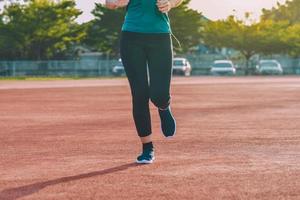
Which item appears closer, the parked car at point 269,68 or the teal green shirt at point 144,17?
the teal green shirt at point 144,17

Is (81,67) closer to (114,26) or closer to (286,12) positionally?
(114,26)

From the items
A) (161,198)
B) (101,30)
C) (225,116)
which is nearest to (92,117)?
(225,116)

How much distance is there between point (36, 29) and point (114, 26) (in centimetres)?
825

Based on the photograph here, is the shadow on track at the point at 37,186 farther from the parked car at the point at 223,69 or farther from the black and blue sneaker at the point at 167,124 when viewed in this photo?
the parked car at the point at 223,69

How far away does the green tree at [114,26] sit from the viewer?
62.4 metres

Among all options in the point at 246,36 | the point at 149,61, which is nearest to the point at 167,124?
the point at 149,61

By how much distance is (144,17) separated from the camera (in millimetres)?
5656

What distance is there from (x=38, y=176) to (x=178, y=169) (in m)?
1.06

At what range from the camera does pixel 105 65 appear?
2357 inches

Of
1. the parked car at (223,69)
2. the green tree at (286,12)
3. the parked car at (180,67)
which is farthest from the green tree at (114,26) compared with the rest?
the green tree at (286,12)

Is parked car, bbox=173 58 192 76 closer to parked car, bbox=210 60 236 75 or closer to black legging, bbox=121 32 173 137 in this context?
parked car, bbox=210 60 236 75

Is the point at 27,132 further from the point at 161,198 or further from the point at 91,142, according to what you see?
the point at 161,198

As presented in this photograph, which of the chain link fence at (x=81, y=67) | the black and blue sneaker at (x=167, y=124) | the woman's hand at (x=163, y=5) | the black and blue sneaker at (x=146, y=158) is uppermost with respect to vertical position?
the woman's hand at (x=163, y=5)

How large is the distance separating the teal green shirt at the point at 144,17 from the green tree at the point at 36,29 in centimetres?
5182
